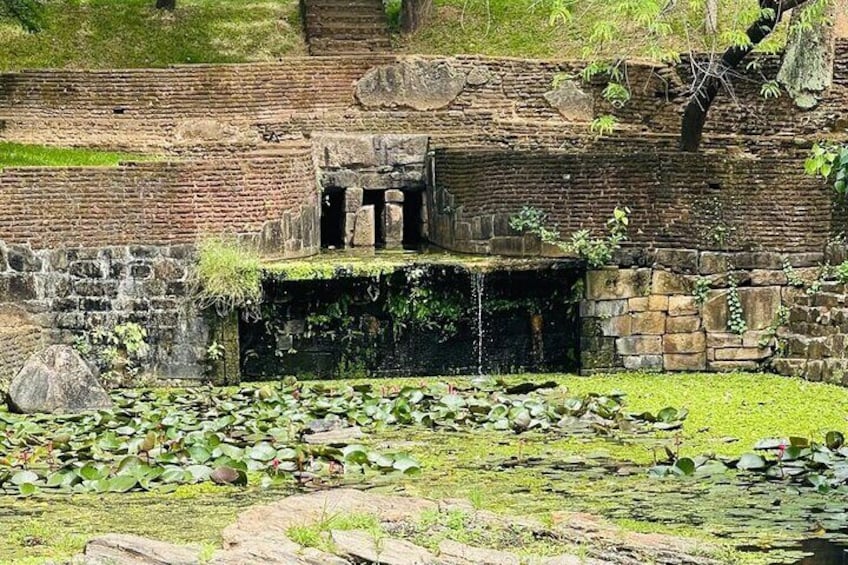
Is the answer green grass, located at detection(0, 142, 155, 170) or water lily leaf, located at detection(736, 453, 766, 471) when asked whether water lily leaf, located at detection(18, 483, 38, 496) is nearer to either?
water lily leaf, located at detection(736, 453, 766, 471)

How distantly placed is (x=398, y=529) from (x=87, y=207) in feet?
31.6

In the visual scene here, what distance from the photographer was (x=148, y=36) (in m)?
27.5

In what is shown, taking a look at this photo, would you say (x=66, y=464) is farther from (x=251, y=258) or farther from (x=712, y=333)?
(x=712, y=333)

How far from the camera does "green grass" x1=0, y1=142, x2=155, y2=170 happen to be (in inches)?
798

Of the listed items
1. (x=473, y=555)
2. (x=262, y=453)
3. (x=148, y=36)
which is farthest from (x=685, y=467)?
(x=148, y=36)

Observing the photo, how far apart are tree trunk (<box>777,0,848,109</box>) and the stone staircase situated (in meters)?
6.86

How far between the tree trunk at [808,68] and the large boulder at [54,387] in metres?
10.8

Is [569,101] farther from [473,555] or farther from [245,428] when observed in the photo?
[473,555]

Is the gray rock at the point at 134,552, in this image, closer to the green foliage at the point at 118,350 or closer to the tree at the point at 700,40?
the green foliage at the point at 118,350

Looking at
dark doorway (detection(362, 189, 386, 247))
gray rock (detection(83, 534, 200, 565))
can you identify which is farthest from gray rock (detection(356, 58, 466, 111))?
gray rock (detection(83, 534, 200, 565))

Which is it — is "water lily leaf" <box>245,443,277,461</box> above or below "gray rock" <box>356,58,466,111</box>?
below

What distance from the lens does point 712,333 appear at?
18.1 metres

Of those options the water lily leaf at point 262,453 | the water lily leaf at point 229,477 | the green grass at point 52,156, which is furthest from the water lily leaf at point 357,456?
the green grass at point 52,156

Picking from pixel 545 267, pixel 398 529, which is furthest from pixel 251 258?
pixel 398 529
